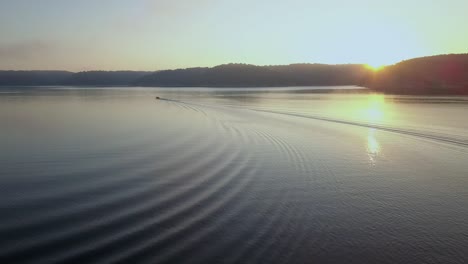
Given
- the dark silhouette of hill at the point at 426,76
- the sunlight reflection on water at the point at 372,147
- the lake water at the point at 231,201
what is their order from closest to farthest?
the lake water at the point at 231,201
the sunlight reflection on water at the point at 372,147
the dark silhouette of hill at the point at 426,76

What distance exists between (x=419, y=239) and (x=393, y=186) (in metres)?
4.78

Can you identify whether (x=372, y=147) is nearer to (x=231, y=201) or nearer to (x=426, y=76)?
(x=231, y=201)

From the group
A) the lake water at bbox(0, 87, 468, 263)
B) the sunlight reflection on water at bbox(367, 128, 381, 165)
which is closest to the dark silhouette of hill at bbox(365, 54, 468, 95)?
the sunlight reflection on water at bbox(367, 128, 381, 165)

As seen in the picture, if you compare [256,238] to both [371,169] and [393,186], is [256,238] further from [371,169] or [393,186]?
[371,169]

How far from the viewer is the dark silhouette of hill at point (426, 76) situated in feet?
365

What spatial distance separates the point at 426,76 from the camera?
124m

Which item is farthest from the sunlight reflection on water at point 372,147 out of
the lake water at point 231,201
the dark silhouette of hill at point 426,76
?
the dark silhouette of hill at point 426,76

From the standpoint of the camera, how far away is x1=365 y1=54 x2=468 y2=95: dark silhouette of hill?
11138 cm

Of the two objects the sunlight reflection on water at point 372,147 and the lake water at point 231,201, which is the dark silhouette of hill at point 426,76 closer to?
the sunlight reflection on water at point 372,147

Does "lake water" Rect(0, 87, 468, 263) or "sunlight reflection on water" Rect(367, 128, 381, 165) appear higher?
"lake water" Rect(0, 87, 468, 263)

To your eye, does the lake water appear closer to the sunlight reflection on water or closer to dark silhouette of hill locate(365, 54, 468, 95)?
the sunlight reflection on water

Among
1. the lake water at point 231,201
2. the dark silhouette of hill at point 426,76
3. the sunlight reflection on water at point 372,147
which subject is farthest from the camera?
the dark silhouette of hill at point 426,76

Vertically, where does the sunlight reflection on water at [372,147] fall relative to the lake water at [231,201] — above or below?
below

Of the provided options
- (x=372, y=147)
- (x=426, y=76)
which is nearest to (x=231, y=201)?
(x=372, y=147)
